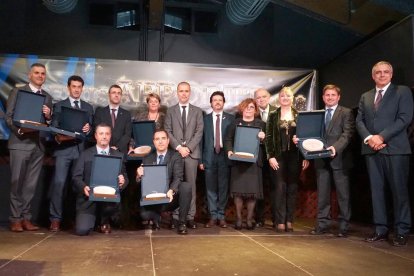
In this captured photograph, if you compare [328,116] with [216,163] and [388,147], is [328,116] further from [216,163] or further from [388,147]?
[216,163]

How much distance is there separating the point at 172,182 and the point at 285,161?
1.26m

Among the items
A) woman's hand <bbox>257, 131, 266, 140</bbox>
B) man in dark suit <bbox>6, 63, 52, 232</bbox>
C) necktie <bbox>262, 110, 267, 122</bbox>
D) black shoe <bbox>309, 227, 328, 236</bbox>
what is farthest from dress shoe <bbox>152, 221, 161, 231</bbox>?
necktie <bbox>262, 110, 267, 122</bbox>

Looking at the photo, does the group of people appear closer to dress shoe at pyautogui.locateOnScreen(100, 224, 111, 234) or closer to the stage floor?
dress shoe at pyautogui.locateOnScreen(100, 224, 111, 234)

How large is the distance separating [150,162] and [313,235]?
6.15 feet

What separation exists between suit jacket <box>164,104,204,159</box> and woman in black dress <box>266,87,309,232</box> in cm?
84

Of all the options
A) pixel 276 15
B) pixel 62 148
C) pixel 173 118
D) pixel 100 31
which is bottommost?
pixel 62 148

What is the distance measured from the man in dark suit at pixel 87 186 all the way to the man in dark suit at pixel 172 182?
35 centimetres

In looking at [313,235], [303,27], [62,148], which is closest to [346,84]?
[303,27]

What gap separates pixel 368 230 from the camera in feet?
13.8

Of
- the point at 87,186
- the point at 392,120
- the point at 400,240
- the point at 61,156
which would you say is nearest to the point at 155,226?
the point at 87,186

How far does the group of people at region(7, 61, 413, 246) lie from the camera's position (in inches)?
135

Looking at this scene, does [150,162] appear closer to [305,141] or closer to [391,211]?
[305,141]

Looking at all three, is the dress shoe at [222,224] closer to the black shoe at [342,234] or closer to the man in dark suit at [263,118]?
the man in dark suit at [263,118]

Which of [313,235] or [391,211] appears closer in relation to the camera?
[313,235]
